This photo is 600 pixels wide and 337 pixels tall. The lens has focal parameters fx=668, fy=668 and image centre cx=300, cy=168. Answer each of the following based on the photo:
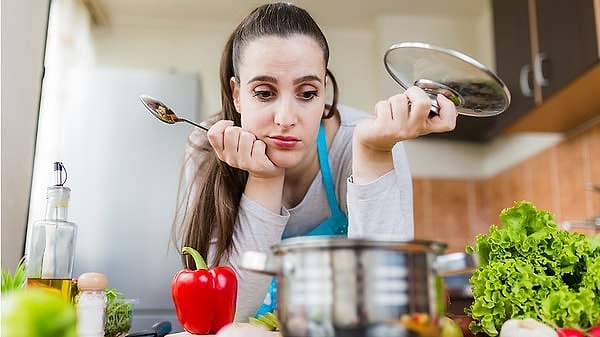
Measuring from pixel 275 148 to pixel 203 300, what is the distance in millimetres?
253

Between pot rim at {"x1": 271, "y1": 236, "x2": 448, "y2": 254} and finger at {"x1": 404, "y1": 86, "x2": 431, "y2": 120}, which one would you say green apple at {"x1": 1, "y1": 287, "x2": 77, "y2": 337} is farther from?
finger at {"x1": 404, "y1": 86, "x2": 431, "y2": 120}

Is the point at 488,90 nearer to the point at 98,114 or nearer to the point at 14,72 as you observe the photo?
the point at 14,72

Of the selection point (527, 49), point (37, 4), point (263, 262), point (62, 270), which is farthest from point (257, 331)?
point (527, 49)

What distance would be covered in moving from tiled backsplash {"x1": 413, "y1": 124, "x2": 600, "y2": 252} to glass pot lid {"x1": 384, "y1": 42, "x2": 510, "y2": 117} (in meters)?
1.67

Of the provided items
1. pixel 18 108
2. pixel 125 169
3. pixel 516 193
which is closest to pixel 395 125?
pixel 18 108

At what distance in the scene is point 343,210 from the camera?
1.19 metres

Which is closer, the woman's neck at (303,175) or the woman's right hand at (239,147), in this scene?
the woman's right hand at (239,147)

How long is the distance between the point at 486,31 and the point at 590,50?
1335 mm

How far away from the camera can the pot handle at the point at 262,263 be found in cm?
63

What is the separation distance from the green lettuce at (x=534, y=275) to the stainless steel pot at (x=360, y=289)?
227 millimetres

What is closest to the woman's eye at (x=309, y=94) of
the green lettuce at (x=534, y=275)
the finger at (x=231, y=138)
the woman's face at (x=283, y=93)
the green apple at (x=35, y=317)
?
the woman's face at (x=283, y=93)

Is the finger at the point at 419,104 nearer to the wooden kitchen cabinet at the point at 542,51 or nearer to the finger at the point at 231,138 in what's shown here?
the finger at the point at 231,138

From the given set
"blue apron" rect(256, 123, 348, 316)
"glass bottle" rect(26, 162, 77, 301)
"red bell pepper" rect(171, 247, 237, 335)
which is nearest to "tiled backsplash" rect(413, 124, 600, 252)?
"blue apron" rect(256, 123, 348, 316)

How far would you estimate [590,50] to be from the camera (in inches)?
75.9
